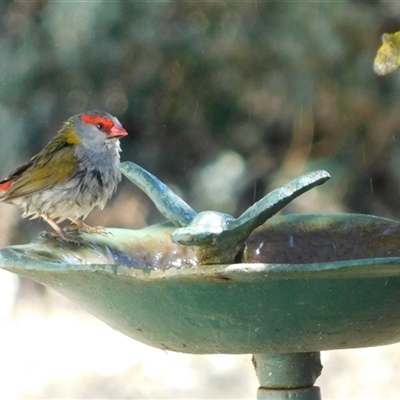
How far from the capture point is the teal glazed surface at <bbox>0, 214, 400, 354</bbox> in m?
1.26

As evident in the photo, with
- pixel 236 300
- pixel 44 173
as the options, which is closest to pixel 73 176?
pixel 44 173

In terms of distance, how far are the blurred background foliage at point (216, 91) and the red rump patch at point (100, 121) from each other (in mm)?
1340

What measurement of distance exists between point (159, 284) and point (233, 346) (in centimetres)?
19

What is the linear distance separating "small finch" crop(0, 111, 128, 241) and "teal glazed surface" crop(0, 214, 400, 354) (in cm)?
104

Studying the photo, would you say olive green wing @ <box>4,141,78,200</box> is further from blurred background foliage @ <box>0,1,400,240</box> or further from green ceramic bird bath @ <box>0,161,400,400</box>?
blurred background foliage @ <box>0,1,400,240</box>

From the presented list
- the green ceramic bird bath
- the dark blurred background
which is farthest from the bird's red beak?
the dark blurred background

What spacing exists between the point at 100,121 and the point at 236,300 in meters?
1.64

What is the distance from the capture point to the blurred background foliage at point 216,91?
171 inches

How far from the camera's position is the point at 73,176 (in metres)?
2.70

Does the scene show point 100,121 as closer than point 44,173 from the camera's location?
No

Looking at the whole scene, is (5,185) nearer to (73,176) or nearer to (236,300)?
(73,176)

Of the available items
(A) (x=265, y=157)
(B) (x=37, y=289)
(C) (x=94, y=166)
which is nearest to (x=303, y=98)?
(A) (x=265, y=157)

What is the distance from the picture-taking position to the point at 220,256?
4.76ft

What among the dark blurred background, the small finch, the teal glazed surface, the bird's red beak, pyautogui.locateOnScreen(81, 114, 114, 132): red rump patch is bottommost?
the teal glazed surface
